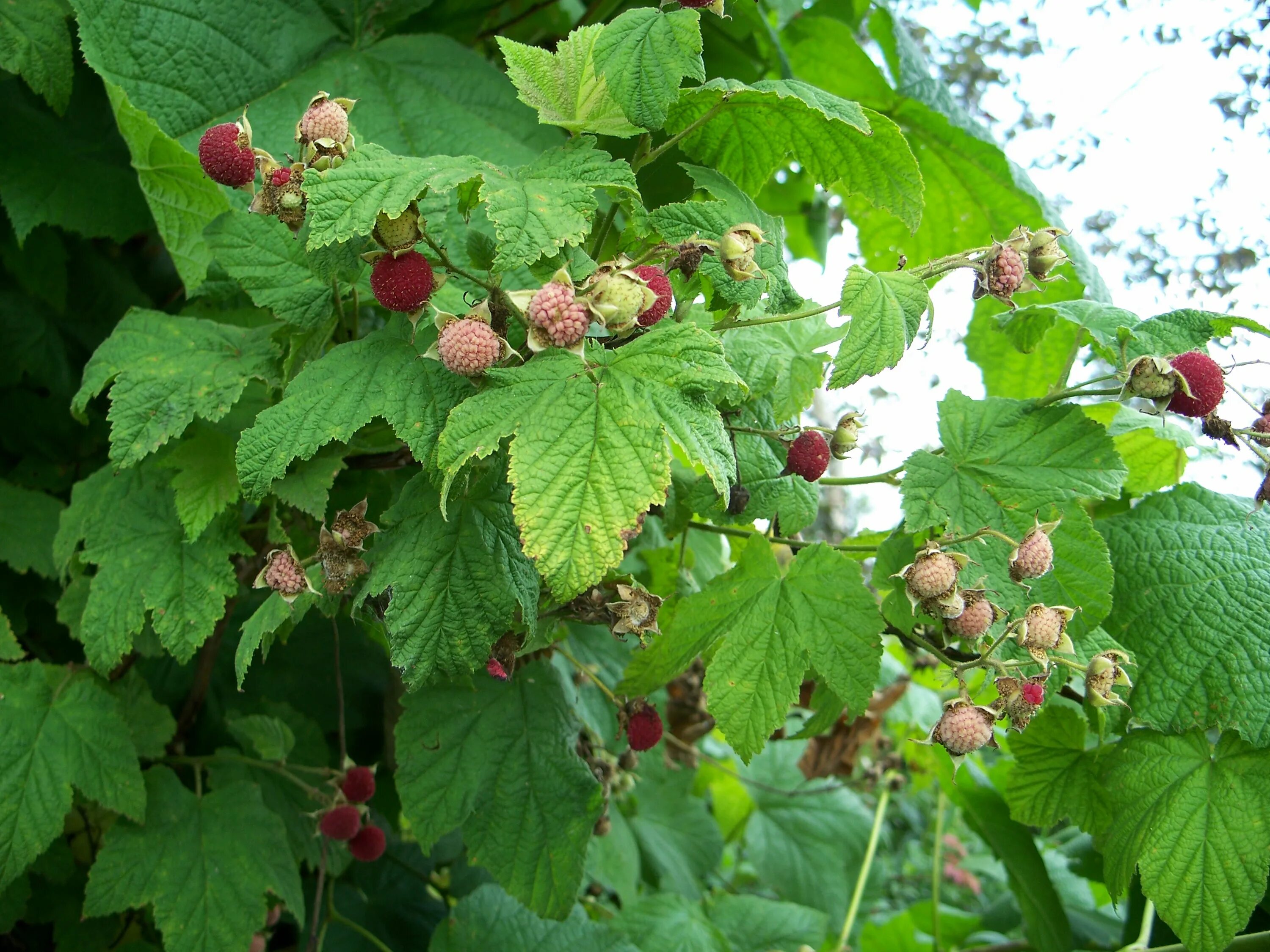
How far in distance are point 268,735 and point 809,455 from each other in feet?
2.68

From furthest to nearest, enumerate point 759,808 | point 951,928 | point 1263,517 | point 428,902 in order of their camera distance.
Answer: point 759,808 → point 951,928 → point 428,902 → point 1263,517

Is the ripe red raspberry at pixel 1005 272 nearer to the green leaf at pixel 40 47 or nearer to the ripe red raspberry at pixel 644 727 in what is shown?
the ripe red raspberry at pixel 644 727

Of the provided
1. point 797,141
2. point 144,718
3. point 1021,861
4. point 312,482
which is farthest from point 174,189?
point 1021,861

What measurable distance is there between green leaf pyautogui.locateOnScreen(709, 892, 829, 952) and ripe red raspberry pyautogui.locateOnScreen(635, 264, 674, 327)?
1.21 m

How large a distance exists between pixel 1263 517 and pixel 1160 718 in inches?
12.4

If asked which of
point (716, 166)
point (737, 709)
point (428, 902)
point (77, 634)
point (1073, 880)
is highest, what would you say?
point (716, 166)

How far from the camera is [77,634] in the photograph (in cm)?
113

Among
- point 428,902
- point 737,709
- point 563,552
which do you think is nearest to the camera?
point 563,552

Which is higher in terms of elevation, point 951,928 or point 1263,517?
point 1263,517

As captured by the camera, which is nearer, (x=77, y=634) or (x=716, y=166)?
(x=716, y=166)

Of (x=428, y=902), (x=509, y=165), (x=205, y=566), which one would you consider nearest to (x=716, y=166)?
(x=509, y=165)

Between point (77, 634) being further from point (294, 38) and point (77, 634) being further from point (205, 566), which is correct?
point (294, 38)

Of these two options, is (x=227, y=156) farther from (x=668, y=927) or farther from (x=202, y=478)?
(x=668, y=927)

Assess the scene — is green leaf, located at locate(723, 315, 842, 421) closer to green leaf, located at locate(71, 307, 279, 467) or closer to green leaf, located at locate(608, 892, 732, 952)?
green leaf, located at locate(71, 307, 279, 467)
